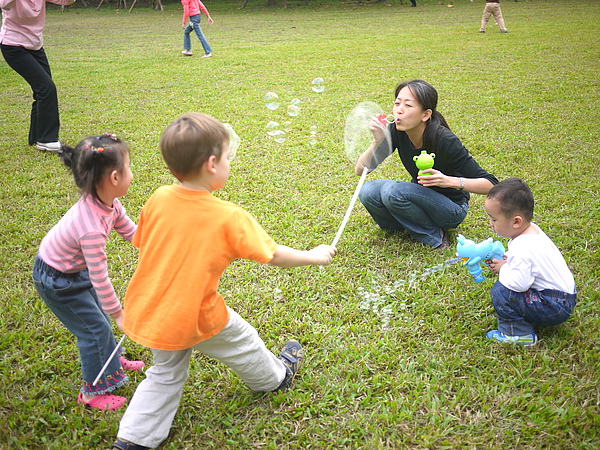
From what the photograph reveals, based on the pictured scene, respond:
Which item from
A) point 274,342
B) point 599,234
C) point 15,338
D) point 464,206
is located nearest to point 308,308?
point 274,342

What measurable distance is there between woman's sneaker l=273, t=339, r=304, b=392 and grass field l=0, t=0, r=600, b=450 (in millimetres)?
47

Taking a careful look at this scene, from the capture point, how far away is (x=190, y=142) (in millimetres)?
1593

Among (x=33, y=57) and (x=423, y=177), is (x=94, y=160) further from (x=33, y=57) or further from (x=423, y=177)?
(x=33, y=57)

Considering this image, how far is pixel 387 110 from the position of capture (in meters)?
5.93

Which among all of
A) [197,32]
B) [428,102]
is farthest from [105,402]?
[197,32]

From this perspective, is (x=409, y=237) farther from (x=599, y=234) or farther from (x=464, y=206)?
(x=599, y=234)

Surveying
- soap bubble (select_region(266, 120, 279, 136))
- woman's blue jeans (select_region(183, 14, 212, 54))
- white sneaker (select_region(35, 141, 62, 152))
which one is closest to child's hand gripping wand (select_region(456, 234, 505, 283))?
soap bubble (select_region(266, 120, 279, 136))

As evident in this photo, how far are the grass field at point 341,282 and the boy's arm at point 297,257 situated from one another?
2.26ft

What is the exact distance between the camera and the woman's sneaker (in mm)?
2152

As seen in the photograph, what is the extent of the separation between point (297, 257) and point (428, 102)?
5.23 ft

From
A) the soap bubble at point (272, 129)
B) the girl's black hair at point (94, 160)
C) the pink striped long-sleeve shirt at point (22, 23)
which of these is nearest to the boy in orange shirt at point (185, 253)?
the girl's black hair at point (94, 160)

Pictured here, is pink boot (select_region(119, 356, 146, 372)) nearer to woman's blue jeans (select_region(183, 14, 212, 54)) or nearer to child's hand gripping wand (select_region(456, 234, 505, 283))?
child's hand gripping wand (select_region(456, 234, 505, 283))

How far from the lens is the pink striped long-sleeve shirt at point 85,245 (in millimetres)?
1828

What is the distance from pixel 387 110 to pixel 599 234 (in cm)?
331
